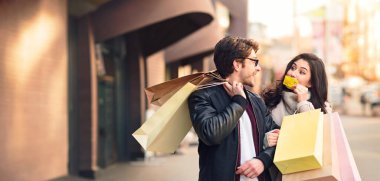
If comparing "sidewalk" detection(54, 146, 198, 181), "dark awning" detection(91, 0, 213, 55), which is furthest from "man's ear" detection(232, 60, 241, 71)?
"dark awning" detection(91, 0, 213, 55)

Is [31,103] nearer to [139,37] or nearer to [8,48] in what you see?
[8,48]

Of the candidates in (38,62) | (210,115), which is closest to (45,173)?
(38,62)

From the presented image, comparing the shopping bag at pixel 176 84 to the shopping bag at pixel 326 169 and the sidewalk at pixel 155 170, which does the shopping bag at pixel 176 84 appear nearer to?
the shopping bag at pixel 326 169

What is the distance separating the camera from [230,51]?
11.9 ft

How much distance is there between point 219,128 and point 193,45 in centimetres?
1883

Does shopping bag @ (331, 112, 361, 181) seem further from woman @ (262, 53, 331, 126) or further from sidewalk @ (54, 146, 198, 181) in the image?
sidewalk @ (54, 146, 198, 181)

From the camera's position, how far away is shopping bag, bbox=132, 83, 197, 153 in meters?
3.51

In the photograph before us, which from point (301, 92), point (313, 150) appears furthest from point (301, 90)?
point (313, 150)

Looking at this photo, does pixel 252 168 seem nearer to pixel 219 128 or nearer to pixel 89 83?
pixel 219 128

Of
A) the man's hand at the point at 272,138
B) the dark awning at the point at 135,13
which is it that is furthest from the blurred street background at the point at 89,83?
the man's hand at the point at 272,138

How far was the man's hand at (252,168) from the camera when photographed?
3.52m

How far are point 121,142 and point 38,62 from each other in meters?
6.60

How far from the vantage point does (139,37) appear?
17.7 meters

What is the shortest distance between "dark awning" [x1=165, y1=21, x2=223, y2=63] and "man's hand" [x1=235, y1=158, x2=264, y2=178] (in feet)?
57.4
